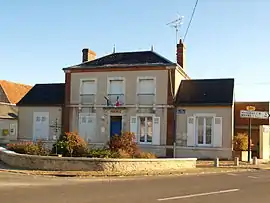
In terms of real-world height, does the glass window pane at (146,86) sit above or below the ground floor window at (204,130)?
above

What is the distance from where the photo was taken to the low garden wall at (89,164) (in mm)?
17672

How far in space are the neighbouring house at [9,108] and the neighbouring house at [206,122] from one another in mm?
15638

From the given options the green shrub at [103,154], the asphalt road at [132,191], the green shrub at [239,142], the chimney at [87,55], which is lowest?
the asphalt road at [132,191]

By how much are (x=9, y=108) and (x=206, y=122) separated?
84.3 ft

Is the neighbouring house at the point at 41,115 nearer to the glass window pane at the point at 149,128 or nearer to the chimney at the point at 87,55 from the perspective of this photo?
the chimney at the point at 87,55

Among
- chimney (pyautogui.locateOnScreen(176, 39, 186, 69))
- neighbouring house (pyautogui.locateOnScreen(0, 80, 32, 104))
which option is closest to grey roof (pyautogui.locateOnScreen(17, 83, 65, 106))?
chimney (pyautogui.locateOnScreen(176, 39, 186, 69))

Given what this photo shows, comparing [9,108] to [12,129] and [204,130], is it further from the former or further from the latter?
[204,130]

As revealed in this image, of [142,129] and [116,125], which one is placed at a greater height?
[116,125]

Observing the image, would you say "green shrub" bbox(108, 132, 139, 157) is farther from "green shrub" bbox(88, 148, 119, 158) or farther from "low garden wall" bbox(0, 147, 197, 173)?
"low garden wall" bbox(0, 147, 197, 173)

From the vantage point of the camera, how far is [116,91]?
2989 cm

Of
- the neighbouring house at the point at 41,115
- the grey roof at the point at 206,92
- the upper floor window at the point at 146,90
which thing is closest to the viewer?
the grey roof at the point at 206,92

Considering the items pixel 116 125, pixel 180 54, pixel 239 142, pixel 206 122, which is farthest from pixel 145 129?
pixel 180 54

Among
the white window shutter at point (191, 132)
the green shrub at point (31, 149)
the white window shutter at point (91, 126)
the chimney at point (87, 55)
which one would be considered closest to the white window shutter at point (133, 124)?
the white window shutter at point (91, 126)

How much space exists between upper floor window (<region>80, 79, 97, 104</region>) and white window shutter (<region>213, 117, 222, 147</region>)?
935 cm
